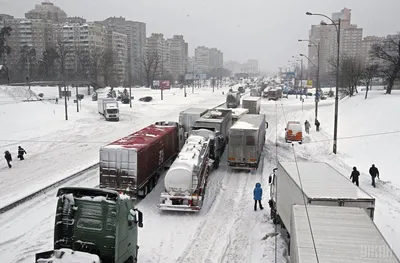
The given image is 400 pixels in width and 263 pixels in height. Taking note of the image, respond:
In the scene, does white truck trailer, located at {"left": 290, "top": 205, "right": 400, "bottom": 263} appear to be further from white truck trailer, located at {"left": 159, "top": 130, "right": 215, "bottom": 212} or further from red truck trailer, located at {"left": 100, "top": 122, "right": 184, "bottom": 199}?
red truck trailer, located at {"left": 100, "top": 122, "right": 184, "bottom": 199}

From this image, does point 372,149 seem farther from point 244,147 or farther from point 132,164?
point 132,164

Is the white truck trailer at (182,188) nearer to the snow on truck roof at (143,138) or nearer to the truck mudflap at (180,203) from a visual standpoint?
the truck mudflap at (180,203)

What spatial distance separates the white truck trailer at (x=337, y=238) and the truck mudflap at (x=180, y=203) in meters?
6.86

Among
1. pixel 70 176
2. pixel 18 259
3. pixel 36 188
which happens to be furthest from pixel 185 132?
pixel 18 259

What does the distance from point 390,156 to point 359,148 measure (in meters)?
3.60

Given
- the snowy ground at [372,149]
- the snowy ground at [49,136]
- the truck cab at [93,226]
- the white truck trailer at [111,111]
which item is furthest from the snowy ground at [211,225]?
the white truck trailer at [111,111]

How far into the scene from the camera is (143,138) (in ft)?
64.6

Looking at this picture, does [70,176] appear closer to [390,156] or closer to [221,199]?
[221,199]

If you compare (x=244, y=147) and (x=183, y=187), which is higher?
(x=244, y=147)

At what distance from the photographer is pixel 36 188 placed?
20062 millimetres

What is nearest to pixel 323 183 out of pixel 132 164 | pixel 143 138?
pixel 132 164

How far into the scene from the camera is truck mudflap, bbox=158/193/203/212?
1628 centimetres

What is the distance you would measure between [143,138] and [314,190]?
34.3ft

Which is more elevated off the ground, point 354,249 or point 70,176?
point 354,249
